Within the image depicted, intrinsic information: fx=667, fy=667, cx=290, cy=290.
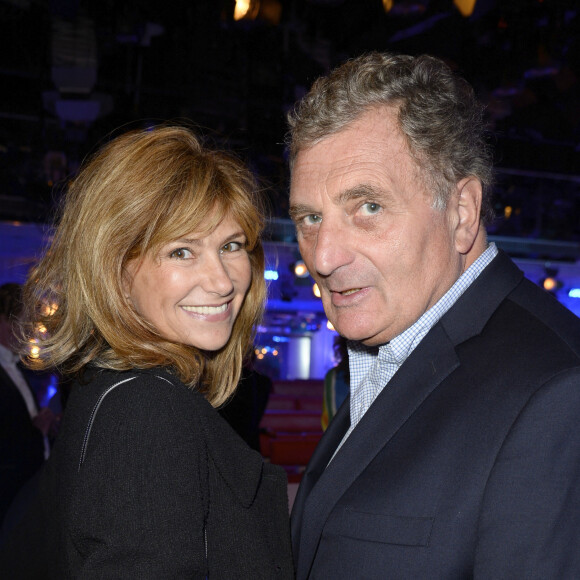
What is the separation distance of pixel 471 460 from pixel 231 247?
992 mm

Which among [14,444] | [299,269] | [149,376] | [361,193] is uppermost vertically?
[299,269]

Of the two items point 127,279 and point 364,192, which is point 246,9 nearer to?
point 127,279

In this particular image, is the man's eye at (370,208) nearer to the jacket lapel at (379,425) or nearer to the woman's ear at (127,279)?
the jacket lapel at (379,425)

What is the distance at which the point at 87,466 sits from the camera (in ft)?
4.41

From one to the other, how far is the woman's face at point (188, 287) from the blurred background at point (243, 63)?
2.30m

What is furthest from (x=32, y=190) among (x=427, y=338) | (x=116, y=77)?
(x=427, y=338)

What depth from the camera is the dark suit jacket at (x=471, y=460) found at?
1.06 metres

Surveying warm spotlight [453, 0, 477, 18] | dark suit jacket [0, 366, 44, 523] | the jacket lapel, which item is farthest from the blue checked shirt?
warm spotlight [453, 0, 477, 18]

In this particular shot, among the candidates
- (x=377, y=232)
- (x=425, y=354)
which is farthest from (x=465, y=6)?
(x=425, y=354)

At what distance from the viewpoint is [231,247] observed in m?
1.94

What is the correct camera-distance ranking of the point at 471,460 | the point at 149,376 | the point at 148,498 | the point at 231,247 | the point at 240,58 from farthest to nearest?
1. the point at 240,58
2. the point at 231,247
3. the point at 149,376
4. the point at 148,498
5. the point at 471,460

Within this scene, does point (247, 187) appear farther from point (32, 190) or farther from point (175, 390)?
point (32, 190)

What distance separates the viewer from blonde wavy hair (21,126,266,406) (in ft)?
5.47

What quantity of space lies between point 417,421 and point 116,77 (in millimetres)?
7386
